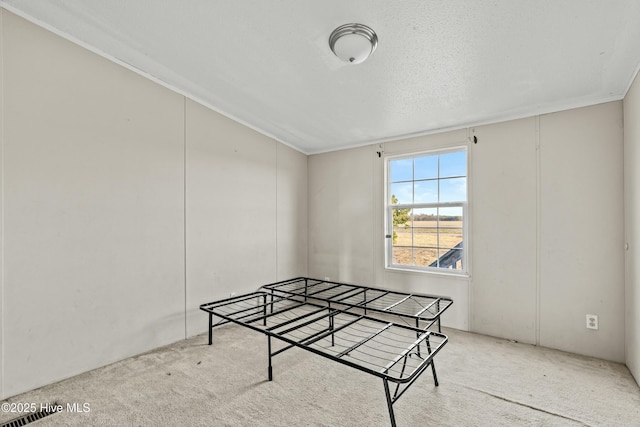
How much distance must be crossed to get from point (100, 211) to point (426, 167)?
11.1 feet

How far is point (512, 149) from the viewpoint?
9.77ft

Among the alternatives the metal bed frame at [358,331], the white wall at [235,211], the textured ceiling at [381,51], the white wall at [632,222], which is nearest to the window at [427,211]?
the metal bed frame at [358,331]

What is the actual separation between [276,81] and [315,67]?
421 millimetres

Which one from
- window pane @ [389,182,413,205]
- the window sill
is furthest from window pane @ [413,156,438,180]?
the window sill

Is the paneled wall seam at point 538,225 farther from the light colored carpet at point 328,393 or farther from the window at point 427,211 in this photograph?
the window at point 427,211

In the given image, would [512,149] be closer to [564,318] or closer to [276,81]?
[564,318]

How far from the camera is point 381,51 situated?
2.02 metres

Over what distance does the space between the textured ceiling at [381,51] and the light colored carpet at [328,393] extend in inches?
91.9

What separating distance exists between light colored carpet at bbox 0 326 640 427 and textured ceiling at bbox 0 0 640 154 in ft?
7.66

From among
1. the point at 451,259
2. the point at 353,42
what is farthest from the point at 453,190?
the point at 353,42

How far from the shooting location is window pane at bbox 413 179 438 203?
3502 mm

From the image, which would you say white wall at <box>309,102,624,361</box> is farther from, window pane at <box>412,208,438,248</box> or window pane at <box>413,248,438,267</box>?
window pane at <box>412,208,438,248</box>

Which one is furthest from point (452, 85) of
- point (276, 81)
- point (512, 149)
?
point (276, 81)

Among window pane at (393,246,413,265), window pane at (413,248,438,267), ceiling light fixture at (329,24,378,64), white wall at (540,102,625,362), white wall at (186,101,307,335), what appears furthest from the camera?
window pane at (393,246,413,265)
